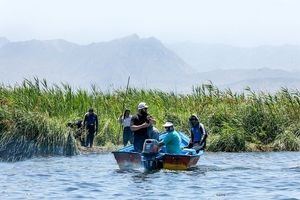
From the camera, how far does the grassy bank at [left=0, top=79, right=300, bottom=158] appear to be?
101 feet

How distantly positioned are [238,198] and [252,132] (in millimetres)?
16343

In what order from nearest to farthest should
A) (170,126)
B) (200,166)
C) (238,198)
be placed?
1. (238,198)
2. (170,126)
3. (200,166)

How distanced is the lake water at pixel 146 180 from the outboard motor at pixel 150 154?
1.06 ft

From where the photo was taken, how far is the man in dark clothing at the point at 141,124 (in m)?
25.5

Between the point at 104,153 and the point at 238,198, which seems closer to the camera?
the point at 238,198

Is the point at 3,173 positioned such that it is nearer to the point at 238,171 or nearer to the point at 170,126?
the point at 170,126

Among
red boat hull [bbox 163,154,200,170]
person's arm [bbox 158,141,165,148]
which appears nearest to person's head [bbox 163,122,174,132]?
person's arm [bbox 158,141,165,148]

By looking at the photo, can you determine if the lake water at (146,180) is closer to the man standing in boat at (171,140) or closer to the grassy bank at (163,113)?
the man standing in boat at (171,140)

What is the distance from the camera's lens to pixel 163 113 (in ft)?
126

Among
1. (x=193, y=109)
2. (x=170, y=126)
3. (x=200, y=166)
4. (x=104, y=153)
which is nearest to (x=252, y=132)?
(x=193, y=109)

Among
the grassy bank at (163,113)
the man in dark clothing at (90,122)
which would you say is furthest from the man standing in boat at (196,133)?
the man in dark clothing at (90,122)

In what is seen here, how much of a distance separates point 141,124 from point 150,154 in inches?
38.0

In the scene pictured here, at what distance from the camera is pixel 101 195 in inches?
842

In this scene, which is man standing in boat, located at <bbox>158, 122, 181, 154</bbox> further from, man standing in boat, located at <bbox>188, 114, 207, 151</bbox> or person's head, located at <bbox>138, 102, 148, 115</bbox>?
man standing in boat, located at <bbox>188, 114, 207, 151</bbox>
